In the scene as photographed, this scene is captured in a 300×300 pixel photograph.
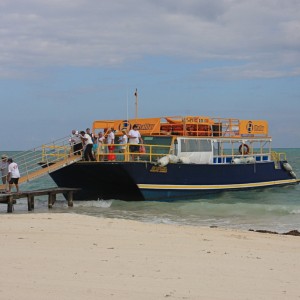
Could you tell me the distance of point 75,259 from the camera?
871 centimetres

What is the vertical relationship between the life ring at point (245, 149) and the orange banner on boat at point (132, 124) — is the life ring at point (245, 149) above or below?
below

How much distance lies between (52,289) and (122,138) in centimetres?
1661

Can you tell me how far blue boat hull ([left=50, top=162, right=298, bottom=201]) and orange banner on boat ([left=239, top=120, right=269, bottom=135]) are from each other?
2362 mm

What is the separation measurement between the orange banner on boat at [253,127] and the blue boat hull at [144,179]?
2362 millimetres

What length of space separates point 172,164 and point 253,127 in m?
7.06

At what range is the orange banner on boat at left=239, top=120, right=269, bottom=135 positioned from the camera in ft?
91.1

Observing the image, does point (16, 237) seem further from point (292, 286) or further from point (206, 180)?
point (206, 180)

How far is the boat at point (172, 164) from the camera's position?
73.3 feet

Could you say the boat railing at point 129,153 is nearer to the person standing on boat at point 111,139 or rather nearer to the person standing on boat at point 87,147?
the person standing on boat at point 111,139

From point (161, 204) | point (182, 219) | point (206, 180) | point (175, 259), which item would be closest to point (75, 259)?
point (175, 259)

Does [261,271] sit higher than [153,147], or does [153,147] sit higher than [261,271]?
[153,147]

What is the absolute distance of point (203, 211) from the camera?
21.6m

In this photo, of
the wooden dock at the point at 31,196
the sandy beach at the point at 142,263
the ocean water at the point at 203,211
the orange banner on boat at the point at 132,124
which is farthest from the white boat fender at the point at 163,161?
the sandy beach at the point at 142,263

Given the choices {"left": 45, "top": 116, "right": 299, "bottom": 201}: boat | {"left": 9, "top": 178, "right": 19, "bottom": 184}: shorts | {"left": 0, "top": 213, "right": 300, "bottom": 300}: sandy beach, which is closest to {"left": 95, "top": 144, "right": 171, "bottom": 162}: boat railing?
{"left": 45, "top": 116, "right": 299, "bottom": 201}: boat
